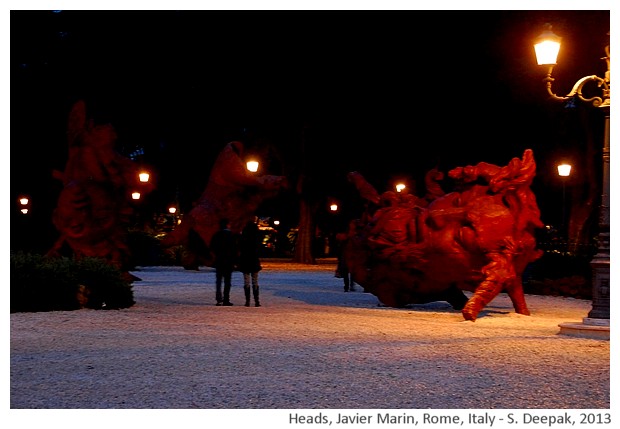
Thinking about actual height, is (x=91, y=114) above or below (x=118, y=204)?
above

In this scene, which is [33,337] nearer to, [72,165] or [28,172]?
[72,165]

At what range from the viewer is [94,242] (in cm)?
2706

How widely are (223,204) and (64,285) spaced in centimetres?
1903

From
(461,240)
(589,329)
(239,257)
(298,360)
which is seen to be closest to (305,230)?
(239,257)

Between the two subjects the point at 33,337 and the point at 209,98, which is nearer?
the point at 33,337

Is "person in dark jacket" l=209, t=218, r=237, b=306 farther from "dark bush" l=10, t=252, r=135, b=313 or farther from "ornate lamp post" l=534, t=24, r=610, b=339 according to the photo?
"ornate lamp post" l=534, t=24, r=610, b=339

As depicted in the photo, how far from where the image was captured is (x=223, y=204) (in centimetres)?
3709

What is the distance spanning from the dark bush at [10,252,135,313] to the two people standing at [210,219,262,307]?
1977 millimetres

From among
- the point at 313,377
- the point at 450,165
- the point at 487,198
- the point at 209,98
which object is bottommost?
the point at 313,377

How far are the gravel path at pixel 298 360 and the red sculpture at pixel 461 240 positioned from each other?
74cm

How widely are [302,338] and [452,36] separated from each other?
95.0ft

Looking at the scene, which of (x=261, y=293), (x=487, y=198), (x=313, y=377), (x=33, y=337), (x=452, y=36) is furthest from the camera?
(x=452, y=36)

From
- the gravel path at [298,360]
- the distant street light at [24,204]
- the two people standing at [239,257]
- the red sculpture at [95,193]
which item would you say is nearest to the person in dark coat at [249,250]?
the two people standing at [239,257]

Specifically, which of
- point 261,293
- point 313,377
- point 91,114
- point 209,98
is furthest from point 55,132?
point 313,377
